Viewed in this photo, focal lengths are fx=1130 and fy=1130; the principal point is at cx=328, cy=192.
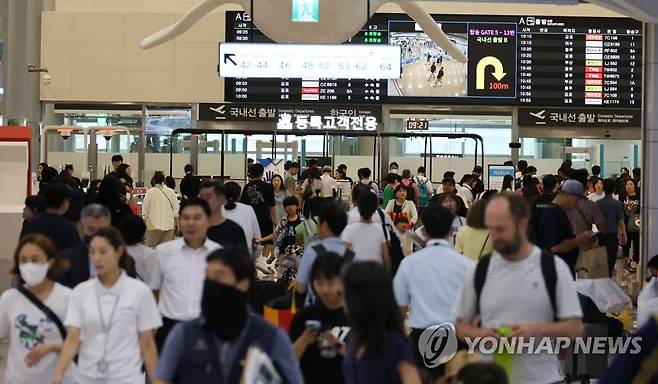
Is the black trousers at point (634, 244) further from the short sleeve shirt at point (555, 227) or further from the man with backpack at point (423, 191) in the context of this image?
the short sleeve shirt at point (555, 227)

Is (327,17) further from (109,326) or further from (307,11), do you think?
(109,326)

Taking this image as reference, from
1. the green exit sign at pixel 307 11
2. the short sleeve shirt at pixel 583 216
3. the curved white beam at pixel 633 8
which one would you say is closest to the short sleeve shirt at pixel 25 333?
the green exit sign at pixel 307 11

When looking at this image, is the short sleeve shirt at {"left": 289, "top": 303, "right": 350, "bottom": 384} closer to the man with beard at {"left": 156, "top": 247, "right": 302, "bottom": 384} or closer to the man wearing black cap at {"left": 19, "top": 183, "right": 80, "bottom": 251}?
the man with beard at {"left": 156, "top": 247, "right": 302, "bottom": 384}

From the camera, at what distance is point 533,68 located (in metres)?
21.5

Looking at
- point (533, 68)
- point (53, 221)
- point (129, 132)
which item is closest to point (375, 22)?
point (533, 68)

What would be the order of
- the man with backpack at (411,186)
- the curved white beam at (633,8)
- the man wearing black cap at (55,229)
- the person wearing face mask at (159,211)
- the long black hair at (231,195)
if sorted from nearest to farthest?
the man wearing black cap at (55,229), the long black hair at (231,195), the curved white beam at (633,8), the person wearing face mask at (159,211), the man with backpack at (411,186)

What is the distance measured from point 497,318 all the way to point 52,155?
19.5 metres

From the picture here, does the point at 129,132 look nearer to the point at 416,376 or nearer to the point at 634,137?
the point at 634,137

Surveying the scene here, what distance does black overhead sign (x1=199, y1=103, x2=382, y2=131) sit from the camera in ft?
70.7

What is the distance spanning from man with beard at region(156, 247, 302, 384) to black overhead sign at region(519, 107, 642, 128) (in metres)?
18.6

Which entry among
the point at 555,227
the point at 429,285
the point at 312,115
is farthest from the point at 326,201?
the point at 312,115

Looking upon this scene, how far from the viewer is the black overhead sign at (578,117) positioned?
71.9ft

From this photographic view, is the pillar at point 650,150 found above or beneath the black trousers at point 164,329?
above

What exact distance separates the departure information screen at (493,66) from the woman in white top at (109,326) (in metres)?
16.3
